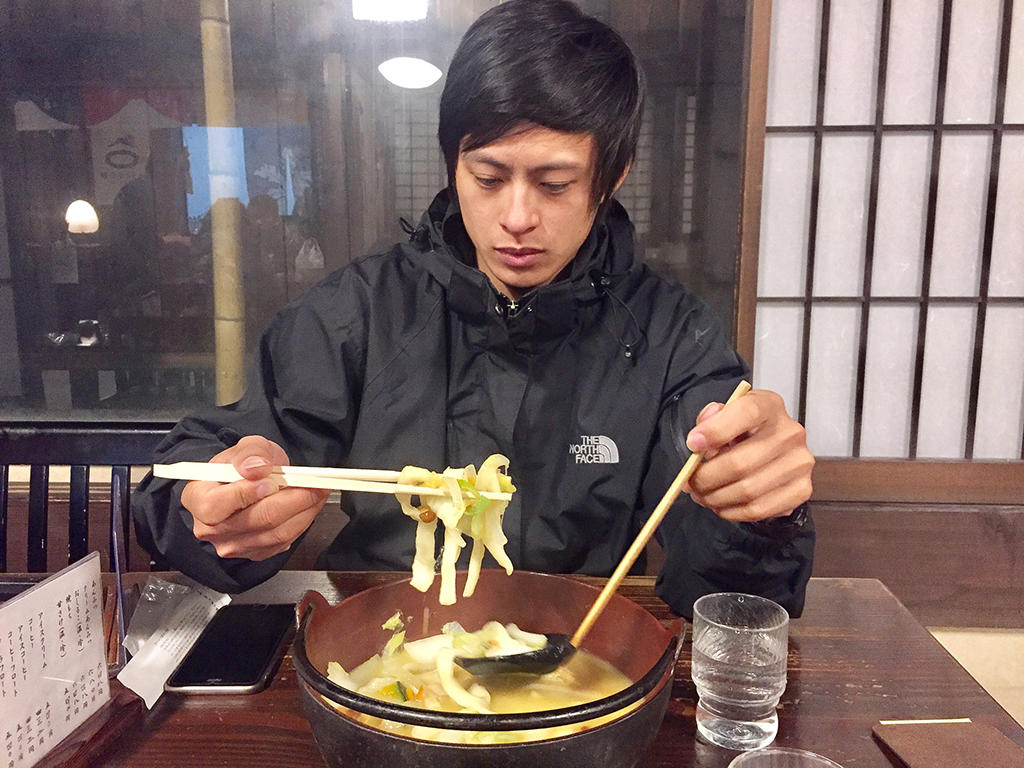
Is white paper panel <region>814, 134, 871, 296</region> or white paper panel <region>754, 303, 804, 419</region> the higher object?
white paper panel <region>814, 134, 871, 296</region>

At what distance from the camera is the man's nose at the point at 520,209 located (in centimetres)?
161

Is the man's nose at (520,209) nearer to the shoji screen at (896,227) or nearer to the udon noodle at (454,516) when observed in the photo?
the udon noodle at (454,516)

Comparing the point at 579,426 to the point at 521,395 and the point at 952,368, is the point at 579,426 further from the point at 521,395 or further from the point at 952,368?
the point at 952,368

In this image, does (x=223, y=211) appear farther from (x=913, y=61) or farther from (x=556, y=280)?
(x=913, y=61)

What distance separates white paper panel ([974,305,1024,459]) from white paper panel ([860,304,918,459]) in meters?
0.27

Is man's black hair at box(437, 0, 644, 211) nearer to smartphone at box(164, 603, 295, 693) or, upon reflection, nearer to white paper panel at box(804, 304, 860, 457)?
smartphone at box(164, 603, 295, 693)

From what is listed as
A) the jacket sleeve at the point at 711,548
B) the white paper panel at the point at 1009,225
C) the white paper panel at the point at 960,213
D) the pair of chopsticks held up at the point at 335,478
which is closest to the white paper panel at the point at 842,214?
the white paper panel at the point at 960,213

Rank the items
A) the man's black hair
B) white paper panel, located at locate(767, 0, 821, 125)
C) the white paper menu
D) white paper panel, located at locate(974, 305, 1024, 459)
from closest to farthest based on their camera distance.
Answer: the white paper menu < the man's black hair < white paper panel, located at locate(767, 0, 821, 125) < white paper panel, located at locate(974, 305, 1024, 459)

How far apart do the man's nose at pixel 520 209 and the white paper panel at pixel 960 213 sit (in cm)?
198

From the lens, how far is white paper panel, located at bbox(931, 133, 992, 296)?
9.29 ft

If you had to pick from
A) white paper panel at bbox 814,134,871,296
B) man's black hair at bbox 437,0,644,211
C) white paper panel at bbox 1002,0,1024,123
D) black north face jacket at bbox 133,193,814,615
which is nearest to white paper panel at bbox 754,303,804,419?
white paper panel at bbox 814,134,871,296

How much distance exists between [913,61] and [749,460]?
7.63 ft

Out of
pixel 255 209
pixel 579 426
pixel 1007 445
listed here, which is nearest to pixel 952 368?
pixel 1007 445

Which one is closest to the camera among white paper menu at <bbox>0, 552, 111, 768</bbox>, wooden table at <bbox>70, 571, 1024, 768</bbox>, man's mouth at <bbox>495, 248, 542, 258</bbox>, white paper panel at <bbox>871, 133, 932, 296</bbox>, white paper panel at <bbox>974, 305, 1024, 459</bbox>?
white paper menu at <bbox>0, 552, 111, 768</bbox>
